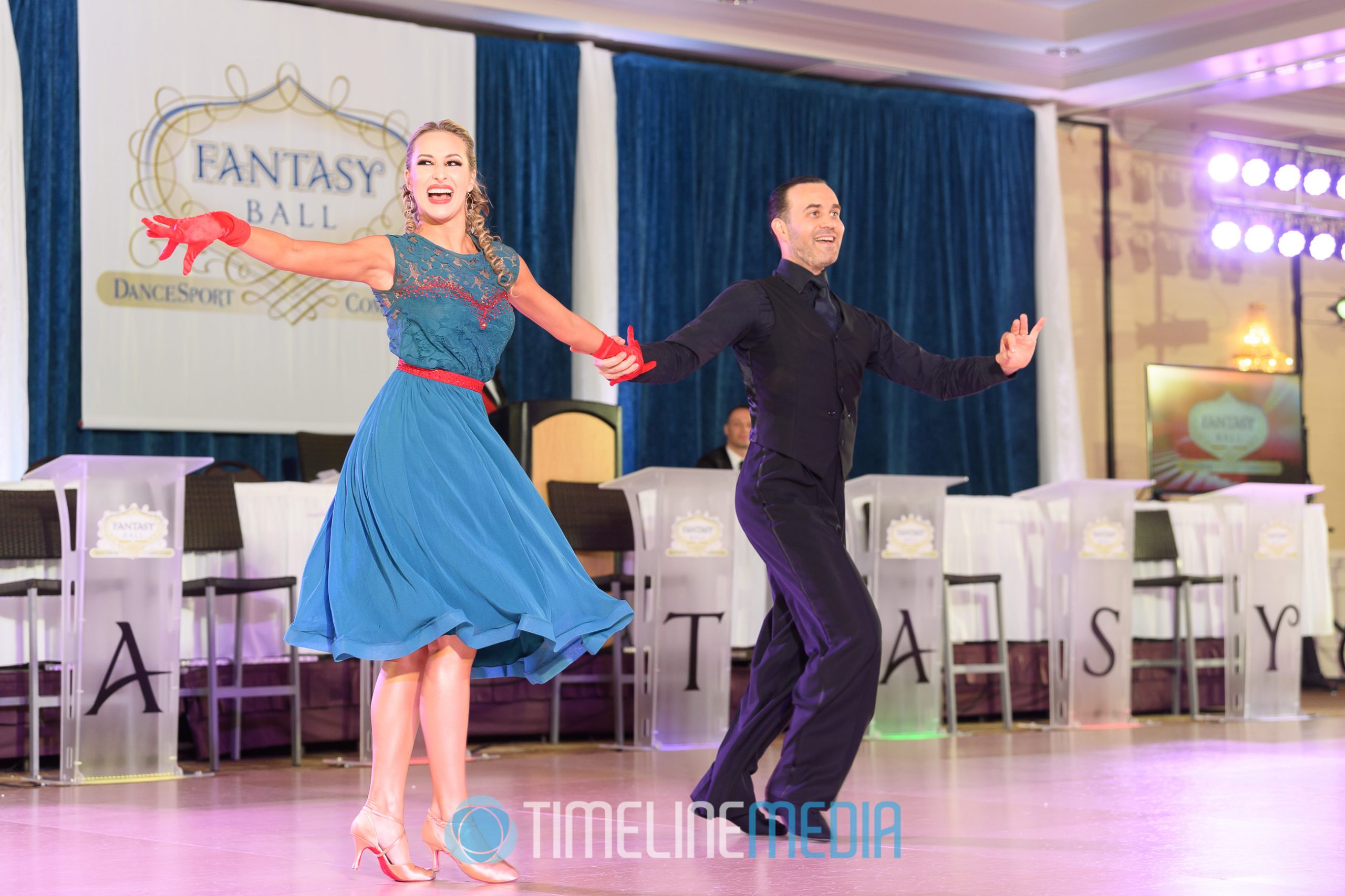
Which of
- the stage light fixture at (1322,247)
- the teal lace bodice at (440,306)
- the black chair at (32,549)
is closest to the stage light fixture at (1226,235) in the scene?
the stage light fixture at (1322,247)

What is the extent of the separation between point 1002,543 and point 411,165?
4871 mm

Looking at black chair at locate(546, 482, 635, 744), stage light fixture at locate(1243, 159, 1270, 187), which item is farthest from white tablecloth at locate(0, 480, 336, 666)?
stage light fixture at locate(1243, 159, 1270, 187)

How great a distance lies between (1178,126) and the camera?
38.5ft

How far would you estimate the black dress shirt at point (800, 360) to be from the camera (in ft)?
12.4

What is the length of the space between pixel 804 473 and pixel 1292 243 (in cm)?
847

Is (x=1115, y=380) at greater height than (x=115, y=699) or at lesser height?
greater

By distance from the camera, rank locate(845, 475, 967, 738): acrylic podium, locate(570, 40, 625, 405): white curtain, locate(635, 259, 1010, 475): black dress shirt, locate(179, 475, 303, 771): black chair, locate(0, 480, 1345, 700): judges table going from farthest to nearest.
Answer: locate(570, 40, 625, 405): white curtain
locate(845, 475, 967, 738): acrylic podium
locate(0, 480, 1345, 700): judges table
locate(179, 475, 303, 771): black chair
locate(635, 259, 1010, 475): black dress shirt

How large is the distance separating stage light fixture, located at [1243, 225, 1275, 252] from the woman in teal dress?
29.4 ft

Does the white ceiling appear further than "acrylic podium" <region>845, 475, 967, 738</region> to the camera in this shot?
Yes

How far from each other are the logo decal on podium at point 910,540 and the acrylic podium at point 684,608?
2.62ft

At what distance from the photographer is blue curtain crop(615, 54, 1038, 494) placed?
9.50 metres

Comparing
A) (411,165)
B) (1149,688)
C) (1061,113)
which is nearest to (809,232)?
(411,165)

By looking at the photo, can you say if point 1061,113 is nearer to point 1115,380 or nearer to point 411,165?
point 1115,380

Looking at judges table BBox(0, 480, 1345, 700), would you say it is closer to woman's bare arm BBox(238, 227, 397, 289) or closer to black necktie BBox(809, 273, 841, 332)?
black necktie BBox(809, 273, 841, 332)
